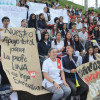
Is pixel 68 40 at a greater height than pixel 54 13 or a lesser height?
lesser

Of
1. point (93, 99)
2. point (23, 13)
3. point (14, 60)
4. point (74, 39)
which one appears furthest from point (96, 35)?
point (14, 60)

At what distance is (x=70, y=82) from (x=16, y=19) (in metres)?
4.15

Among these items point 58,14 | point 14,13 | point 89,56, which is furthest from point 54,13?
point 89,56

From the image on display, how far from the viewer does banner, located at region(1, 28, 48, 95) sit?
473 cm

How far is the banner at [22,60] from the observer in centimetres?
473

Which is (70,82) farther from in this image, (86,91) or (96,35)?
Answer: (96,35)

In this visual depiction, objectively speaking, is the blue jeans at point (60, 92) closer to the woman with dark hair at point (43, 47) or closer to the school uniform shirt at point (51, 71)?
the school uniform shirt at point (51, 71)

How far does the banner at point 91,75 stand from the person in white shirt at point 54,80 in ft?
1.94

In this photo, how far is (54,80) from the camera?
4770 millimetres

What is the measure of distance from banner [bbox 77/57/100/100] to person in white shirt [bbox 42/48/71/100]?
590 millimetres

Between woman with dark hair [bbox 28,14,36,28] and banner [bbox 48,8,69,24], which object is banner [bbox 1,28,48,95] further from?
banner [bbox 48,8,69,24]

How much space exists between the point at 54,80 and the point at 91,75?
1179 mm

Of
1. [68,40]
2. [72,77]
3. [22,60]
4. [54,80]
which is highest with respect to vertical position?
[68,40]

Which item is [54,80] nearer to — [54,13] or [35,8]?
[35,8]
